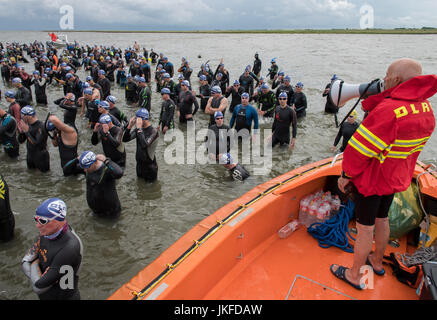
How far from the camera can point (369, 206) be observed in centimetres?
259

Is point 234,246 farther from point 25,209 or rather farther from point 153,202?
point 25,209

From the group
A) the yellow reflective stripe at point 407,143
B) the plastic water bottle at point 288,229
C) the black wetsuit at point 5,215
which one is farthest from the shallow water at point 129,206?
the yellow reflective stripe at point 407,143

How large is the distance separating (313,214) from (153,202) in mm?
3460

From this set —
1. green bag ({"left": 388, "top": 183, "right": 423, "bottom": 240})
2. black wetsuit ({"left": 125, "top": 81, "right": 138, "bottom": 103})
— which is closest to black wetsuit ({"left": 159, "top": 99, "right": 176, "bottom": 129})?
black wetsuit ({"left": 125, "top": 81, "right": 138, "bottom": 103})

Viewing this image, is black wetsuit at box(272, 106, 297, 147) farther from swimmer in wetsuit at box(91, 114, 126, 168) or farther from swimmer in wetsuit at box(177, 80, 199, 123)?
swimmer in wetsuit at box(91, 114, 126, 168)

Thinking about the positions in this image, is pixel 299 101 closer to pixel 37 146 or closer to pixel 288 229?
pixel 288 229

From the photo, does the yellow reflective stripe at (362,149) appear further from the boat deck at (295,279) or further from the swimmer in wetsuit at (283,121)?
the swimmer in wetsuit at (283,121)

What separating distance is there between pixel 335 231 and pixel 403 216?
89 cm

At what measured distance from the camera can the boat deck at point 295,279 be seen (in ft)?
9.59

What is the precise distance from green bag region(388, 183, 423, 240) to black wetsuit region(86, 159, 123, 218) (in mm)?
3895

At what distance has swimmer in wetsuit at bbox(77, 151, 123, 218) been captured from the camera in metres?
4.28

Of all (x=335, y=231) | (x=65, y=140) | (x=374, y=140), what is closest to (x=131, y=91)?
(x=65, y=140)

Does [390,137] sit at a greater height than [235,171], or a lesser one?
greater

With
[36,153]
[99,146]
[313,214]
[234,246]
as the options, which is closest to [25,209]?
[36,153]
